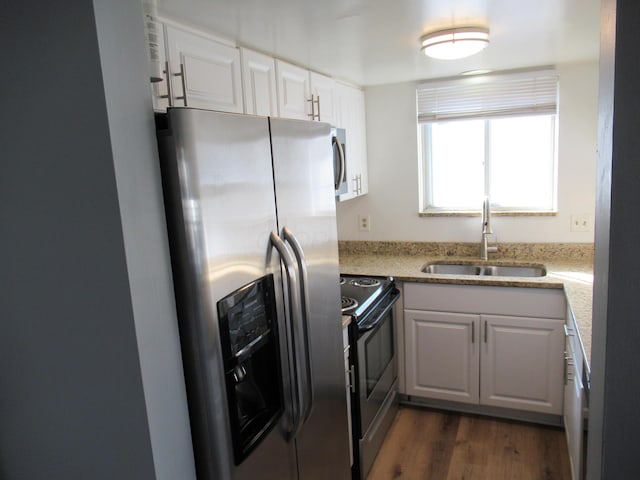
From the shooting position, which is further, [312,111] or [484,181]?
[484,181]

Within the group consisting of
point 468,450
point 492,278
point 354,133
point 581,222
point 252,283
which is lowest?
point 468,450

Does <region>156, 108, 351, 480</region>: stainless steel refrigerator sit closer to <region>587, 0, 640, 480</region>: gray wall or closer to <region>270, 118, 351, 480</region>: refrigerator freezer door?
<region>270, 118, 351, 480</region>: refrigerator freezer door

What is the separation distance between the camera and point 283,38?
194 cm

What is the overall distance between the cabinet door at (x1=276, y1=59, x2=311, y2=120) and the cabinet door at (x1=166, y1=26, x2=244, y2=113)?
321 mm

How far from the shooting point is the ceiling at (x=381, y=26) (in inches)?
63.1

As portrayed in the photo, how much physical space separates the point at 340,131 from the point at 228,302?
6.04 feet

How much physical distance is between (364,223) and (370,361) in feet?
4.50

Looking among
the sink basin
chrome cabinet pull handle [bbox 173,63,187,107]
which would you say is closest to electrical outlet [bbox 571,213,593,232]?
the sink basin

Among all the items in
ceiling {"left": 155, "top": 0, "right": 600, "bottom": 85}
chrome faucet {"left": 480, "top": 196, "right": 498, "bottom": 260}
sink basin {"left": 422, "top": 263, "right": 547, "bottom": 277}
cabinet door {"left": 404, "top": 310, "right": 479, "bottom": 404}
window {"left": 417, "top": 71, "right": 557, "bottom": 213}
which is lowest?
cabinet door {"left": 404, "top": 310, "right": 479, "bottom": 404}

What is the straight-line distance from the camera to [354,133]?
319 cm

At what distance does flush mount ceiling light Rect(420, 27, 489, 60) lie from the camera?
1.96m

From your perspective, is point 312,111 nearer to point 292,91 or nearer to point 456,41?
point 292,91

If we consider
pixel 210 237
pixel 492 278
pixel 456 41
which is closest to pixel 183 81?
pixel 210 237

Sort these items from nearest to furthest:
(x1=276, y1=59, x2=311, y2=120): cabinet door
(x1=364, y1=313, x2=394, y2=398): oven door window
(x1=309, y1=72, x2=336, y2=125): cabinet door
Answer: (x1=276, y1=59, x2=311, y2=120): cabinet door → (x1=364, y1=313, x2=394, y2=398): oven door window → (x1=309, y1=72, x2=336, y2=125): cabinet door
